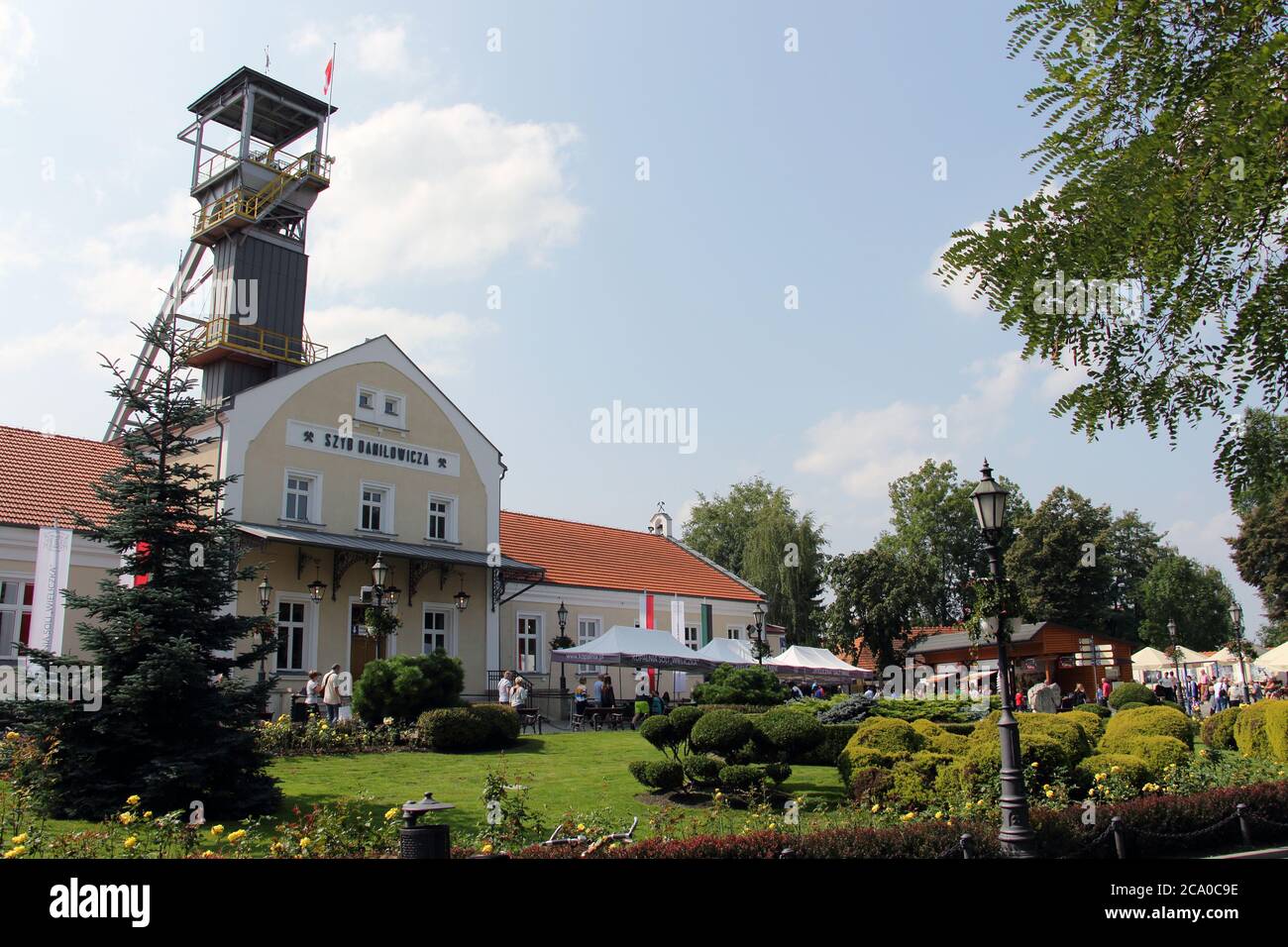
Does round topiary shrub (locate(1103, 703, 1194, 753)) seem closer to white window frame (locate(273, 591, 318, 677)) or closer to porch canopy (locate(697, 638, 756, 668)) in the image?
porch canopy (locate(697, 638, 756, 668))

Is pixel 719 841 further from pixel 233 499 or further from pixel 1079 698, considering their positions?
pixel 1079 698

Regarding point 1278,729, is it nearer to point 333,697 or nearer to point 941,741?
point 941,741

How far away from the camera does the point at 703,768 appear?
13.8 meters

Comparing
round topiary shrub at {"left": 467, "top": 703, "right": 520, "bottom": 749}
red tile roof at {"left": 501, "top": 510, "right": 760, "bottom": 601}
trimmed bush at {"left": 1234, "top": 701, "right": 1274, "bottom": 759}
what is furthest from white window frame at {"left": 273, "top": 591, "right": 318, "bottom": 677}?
trimmed bush at {"left": 1234, "top": 701, "right": 1274, "bottom": 759}

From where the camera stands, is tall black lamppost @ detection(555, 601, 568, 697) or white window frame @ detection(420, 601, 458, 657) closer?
white window frame @ detection(420, 601, 458, 657)

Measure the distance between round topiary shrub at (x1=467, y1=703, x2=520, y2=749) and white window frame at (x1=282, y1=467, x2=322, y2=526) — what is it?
33.4 feet

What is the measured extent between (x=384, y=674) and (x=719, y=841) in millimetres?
13424

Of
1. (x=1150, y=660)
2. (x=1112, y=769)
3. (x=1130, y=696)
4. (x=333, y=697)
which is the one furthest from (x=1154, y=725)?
(x=1150, y=660)

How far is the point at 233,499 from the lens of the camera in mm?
26031

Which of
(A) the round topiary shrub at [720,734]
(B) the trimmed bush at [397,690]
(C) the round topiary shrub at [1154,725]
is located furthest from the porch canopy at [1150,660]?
(A) the round topiary shrub at [720,734]

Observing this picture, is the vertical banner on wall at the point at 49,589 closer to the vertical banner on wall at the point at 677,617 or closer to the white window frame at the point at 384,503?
the white window frame at the point at 384,503

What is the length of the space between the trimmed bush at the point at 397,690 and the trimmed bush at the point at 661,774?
27.4 ft

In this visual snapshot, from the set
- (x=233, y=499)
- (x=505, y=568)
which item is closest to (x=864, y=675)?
(x=505, y=568)

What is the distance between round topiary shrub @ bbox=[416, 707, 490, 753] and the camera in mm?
19359
